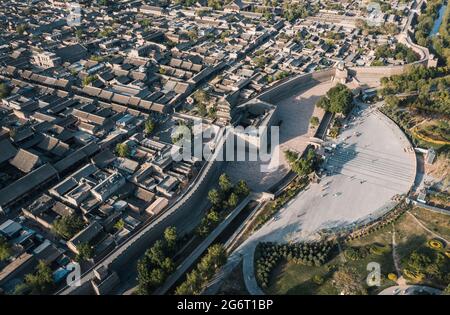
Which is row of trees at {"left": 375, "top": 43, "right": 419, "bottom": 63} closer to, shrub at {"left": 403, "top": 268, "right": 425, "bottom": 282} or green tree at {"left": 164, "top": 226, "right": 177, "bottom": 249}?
shrub at {"left": 403, "top": 268, "right": 425, "bottom": 282}

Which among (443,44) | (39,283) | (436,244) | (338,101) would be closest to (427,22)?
(443,44)

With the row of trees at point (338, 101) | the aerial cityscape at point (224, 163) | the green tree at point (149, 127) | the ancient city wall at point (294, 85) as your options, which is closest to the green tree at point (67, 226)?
the aerial cityscape at point (224, 163)

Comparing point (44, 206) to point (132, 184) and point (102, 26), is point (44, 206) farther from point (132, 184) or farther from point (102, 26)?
point (102, 26)

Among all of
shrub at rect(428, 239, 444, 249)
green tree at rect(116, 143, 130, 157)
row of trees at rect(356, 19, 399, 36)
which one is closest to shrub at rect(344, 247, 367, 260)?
shrub at rect(428, 239, 444, 249)

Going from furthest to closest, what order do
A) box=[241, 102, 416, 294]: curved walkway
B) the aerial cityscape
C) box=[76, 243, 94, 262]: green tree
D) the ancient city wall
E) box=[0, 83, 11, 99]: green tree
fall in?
the ancient city wall
box=[0, 83, 11, 99]: green tree
box=[241, 102, 416, 294]: curved walkway
the aerial cityscape
box=[76, 243, 94, 262]: green tree

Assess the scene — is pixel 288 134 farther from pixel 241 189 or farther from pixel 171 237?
pixel 171 237

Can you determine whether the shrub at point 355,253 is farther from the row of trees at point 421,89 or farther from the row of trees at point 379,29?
the row of trees at point 379,29

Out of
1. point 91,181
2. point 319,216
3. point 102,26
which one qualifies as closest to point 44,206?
point 91,181
